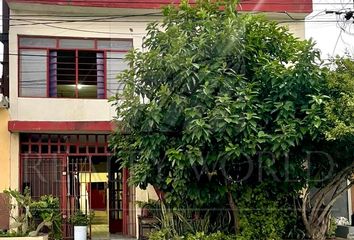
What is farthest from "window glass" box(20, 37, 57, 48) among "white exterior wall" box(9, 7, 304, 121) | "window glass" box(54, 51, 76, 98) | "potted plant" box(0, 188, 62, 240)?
"potted plant" box(0, 188, 62, 240)

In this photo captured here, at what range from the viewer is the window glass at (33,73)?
14.2 metres

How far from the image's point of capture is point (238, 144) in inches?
385

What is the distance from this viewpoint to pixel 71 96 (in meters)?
14.5

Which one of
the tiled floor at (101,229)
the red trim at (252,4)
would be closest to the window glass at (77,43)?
the red trim at (252,4)

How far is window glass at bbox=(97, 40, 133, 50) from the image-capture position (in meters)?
14.8

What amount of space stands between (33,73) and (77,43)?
147 cm

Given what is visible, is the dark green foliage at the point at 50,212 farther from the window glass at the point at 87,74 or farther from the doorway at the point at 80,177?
the window glass at the point at 87,74

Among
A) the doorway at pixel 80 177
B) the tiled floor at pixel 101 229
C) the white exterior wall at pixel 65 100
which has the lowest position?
the tiled floor at pixel 101 229

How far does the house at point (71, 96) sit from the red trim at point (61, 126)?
0.08 feet

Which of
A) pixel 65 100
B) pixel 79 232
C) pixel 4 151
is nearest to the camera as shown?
pixel 79 232

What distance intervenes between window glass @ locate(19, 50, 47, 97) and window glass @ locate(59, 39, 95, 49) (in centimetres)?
55

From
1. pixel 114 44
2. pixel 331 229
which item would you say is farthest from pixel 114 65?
pixel 331 229

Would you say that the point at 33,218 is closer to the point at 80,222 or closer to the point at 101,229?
the point at 80,222

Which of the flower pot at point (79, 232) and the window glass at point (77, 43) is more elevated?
the window glass at point (77, 43)
